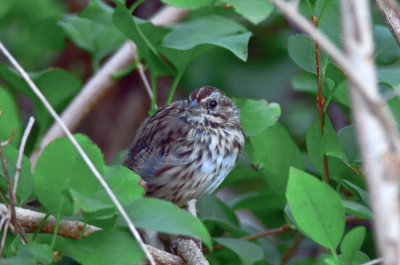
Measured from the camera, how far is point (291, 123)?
571cm

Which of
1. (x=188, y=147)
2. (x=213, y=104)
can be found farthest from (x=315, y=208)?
(x=213, y=104)

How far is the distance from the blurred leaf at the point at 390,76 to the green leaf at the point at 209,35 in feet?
1.35

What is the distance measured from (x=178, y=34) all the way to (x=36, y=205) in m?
0.75

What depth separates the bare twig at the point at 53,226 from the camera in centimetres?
282

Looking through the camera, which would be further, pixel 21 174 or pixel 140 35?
pixel 140 35

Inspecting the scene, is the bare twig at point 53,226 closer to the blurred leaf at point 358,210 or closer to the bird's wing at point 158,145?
the blurred leaf at point 358,210

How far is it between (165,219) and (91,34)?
1.78m

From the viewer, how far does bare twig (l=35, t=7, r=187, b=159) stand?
4.23m

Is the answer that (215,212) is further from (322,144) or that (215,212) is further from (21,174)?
(21,174)

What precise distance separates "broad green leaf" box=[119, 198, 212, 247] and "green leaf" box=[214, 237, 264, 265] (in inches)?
28.6

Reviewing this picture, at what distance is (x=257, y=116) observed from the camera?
11.8ft

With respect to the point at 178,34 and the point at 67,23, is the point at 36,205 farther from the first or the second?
the point at 67,23

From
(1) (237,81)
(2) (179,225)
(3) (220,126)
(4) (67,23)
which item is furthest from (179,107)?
(2) (179,225)

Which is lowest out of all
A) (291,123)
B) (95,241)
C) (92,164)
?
(291,123)
